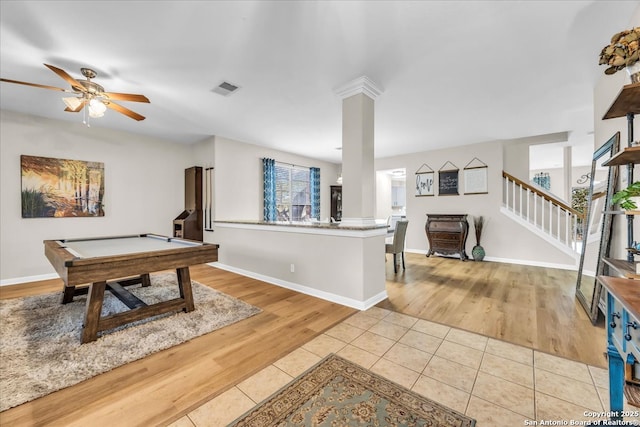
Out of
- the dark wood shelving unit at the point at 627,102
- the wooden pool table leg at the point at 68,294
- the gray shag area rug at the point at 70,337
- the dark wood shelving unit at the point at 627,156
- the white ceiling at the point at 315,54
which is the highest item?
the white ceiling at the point at 315,54

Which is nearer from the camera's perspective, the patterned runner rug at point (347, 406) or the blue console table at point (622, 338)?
the blue console table at point (622, 338)

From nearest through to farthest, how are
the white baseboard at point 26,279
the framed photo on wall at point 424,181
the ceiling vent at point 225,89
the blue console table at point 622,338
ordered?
the blue console table at point 622,338 < the ceiling vent at point 225,89 < the white baseboard at point 26,279 < the framed photo on wall at point 424,181

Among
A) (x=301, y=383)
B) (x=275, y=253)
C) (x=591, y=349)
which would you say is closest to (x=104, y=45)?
(x=275, y=253)

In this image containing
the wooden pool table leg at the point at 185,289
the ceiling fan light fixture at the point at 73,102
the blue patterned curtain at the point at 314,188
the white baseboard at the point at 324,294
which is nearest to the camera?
the ceiling fan light fixture at the point at 73,102

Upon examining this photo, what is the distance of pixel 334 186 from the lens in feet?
26.7

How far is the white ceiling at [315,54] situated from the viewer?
1.90 m

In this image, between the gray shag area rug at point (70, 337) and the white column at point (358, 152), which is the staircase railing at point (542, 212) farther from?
the gray shag area rug at point (70, 337)

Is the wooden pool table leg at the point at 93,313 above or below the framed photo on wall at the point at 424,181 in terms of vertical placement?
below

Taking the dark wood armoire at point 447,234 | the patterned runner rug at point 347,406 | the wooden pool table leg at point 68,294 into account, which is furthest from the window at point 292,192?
the patterned runner rug at point 347,406

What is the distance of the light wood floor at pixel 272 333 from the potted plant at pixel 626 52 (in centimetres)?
193

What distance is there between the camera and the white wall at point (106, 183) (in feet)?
12.6

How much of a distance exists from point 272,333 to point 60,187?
4554 mm

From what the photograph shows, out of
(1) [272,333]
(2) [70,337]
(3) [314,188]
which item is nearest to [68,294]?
(2) [70,337]

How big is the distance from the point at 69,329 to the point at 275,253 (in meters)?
2.26
